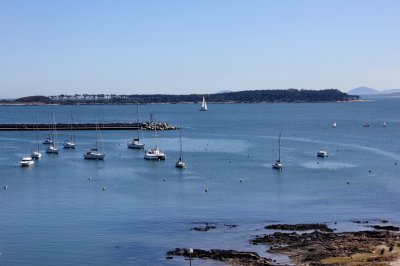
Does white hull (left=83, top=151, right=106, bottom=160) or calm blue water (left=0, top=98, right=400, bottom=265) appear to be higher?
white hull (left=83, top=151, right=106, bottom=160)

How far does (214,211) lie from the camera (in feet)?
175

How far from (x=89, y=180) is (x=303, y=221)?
97.7 feet

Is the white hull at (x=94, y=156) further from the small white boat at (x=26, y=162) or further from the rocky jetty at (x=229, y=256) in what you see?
the rocky jetty at (x=229, y=256)

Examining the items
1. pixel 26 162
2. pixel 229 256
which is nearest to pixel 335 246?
pixel 229 256

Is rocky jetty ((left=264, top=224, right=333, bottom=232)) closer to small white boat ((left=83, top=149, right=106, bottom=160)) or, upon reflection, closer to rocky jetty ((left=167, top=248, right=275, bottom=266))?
rocky jetty ((left=167, top=248, right=275, bottom=266))

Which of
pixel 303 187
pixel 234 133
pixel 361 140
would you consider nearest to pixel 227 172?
pixel 303 187

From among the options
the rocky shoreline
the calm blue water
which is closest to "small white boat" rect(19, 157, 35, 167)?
the calm blue water

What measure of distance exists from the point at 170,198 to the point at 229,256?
69.0ft

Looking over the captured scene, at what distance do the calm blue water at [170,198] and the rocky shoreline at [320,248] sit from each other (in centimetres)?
170

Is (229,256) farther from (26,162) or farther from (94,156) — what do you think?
(94,156)

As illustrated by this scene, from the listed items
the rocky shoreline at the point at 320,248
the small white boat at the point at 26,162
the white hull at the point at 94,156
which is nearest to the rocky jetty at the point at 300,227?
the rocky shoreline at the point at 320,248

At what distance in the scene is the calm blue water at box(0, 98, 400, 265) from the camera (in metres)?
43.0

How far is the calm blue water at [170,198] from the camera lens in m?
43.0

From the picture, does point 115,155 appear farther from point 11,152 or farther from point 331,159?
point 331,159
